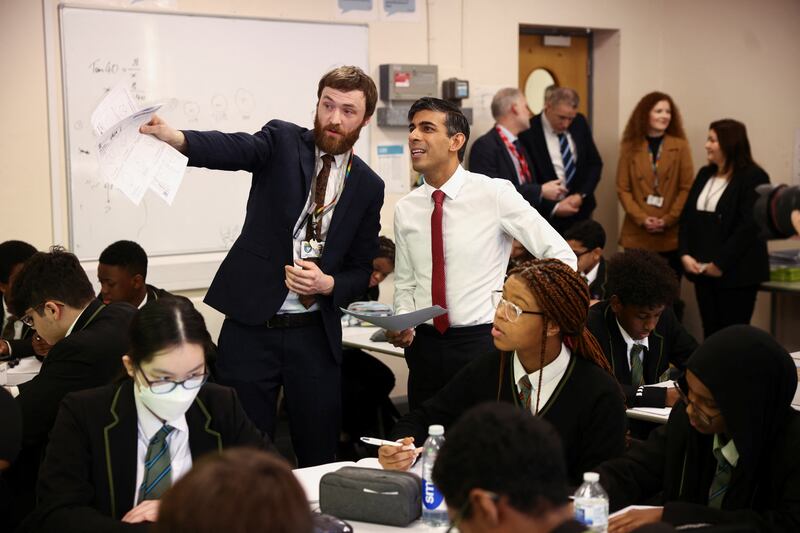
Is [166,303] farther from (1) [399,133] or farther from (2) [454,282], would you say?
(1) [399,133]

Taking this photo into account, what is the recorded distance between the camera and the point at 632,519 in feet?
8.16

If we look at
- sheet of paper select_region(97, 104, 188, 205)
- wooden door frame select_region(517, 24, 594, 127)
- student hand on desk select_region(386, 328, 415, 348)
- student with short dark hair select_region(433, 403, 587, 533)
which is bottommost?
student hand on desk select_region(386, 328, 415, 348)

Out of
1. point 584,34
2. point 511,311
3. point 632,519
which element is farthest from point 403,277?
point 584,34

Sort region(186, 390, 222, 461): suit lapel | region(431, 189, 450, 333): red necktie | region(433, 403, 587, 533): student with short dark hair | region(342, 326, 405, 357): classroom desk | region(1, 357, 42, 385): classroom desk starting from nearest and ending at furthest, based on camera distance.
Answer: region(433, 403, 587, 533): student with short dark hair < region(186, 390, 222, 461): suit lapel < region(431, 189, 450, 333): red necktie < region(1, 357, 42, 385): classroom desk < region(342, 326, 405, 357): classroom desk

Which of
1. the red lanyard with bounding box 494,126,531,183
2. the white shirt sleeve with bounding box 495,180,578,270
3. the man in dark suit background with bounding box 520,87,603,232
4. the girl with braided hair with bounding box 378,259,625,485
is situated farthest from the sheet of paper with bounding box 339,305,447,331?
the man in dark suit background with bounding box 520,87,603,232

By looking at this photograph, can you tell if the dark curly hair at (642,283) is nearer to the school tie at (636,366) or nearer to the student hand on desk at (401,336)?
the school tie at (636,366)

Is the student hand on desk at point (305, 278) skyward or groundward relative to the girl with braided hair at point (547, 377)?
skyward

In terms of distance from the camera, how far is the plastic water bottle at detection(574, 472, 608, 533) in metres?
2.41

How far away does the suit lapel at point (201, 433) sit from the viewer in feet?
8.73

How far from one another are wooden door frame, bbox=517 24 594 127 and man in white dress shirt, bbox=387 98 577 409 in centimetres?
389

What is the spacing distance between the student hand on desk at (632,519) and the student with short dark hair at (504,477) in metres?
0.74

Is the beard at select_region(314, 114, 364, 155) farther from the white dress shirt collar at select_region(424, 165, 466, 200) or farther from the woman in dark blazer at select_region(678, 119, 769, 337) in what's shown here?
the woman in dark blazer at select_region(678, 119, 769, 337)

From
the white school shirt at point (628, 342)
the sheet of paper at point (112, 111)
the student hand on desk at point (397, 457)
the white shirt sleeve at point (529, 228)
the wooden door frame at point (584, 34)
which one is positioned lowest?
the student hand on desk at point (397, 457)

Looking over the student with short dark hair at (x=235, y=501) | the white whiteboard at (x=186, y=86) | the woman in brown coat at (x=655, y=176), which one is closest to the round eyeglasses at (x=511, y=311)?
the student with short dark hair at (x=235, y=501)
